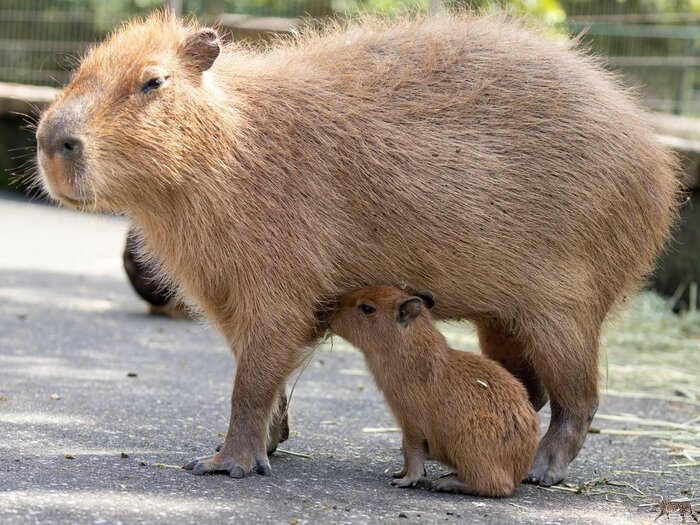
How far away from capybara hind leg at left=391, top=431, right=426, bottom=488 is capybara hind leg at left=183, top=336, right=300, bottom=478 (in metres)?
0.47

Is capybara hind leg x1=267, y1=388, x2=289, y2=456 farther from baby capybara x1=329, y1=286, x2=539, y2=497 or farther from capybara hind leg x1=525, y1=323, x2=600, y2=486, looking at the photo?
capybara hind leg x1=525, y1=323, x2=600, y2=486

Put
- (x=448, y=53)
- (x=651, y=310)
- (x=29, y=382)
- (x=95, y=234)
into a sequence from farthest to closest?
(x=95, y=234) < (x=651, y=310) < (x=29, y=382) < (x=448, y=53)

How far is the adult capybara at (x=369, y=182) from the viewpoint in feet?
12.6

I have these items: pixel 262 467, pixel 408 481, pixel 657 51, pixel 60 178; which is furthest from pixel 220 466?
pixel 657 51

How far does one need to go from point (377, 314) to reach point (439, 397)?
371mm

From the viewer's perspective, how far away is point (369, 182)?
4023 mm

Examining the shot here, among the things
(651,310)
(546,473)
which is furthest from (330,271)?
(651,310)

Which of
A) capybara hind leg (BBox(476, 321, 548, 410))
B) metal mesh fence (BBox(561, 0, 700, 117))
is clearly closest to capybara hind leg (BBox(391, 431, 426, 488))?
capybara hind leg (BBox(476, 321, 548, 410))

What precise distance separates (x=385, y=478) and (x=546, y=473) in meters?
0.60

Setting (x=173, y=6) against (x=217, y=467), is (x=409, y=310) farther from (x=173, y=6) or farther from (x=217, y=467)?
(x=173, y=6)

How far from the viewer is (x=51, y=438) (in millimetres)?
4059

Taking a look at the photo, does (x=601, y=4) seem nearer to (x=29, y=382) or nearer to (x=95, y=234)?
(x=95, y=234)

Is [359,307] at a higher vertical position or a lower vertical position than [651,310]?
higher

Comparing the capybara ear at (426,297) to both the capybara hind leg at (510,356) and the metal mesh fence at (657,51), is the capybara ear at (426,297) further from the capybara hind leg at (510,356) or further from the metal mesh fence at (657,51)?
the metal mesh fence at (657,51)
